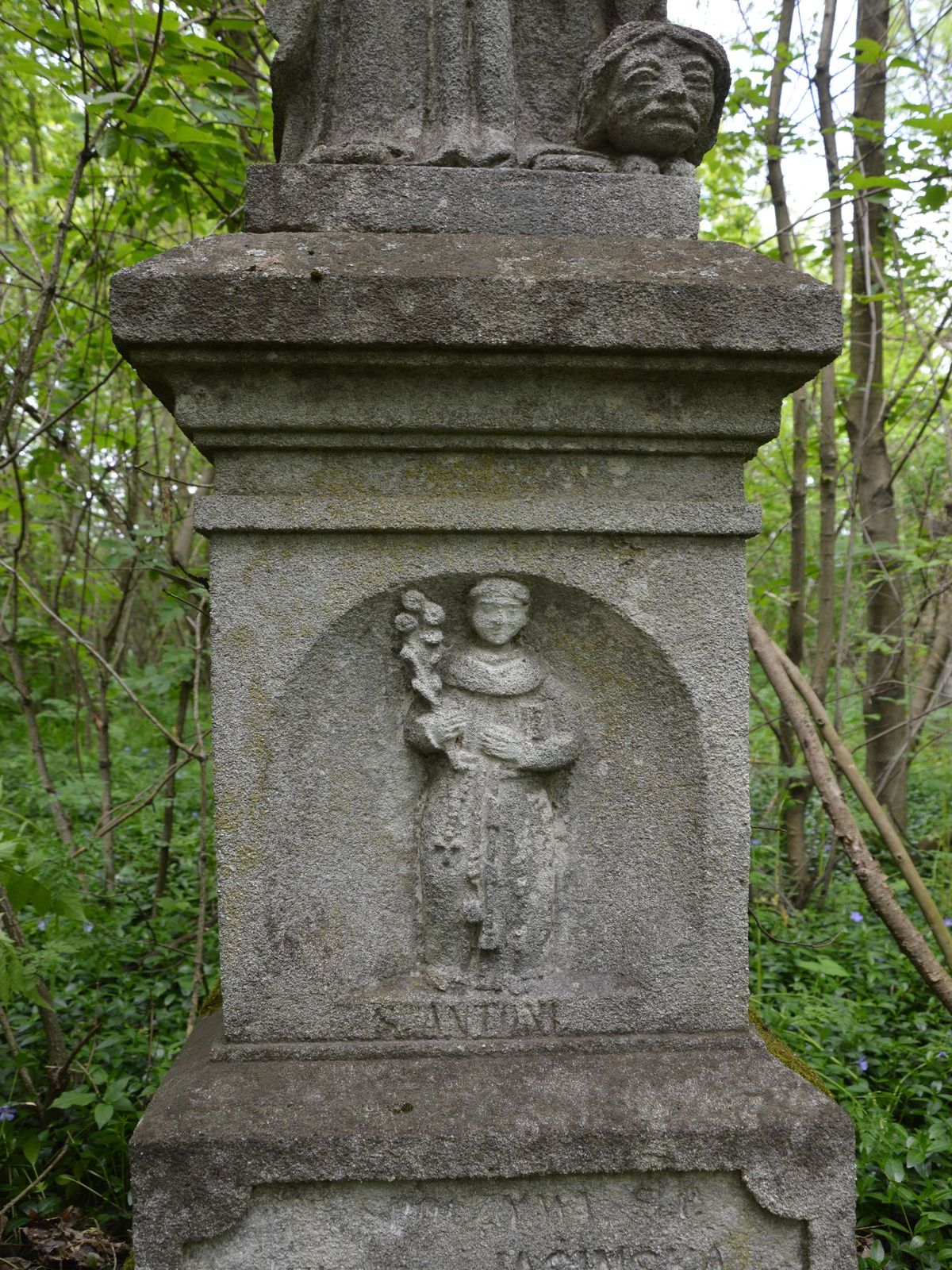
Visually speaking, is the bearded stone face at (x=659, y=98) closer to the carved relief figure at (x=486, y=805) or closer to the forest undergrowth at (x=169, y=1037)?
the carved relief figure at (x=486, y=805)

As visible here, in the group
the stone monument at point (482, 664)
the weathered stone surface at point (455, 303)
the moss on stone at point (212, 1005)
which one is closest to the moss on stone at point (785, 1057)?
the stone monument at point (482, 664)

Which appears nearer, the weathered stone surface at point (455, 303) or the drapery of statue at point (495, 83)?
the weathered stone surface at point (455, 303)

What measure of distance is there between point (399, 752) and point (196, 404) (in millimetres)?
827

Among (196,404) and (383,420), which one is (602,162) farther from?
(196,404)

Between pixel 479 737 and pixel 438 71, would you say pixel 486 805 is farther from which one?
pixel 438 71

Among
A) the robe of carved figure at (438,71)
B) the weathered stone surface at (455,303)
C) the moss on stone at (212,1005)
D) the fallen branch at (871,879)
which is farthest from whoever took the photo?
the fallen branch at (871,879)

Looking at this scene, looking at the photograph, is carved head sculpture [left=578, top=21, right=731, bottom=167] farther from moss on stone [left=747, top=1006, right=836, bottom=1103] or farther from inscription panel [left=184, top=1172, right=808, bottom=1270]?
inscription panel [left=184, top=1172, right=808, bottom=1270]

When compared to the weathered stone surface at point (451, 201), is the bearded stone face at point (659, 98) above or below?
above

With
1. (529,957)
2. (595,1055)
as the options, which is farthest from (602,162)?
(595,1055)

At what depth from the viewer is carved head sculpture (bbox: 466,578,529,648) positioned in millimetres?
2006

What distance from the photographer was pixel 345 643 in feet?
6.66

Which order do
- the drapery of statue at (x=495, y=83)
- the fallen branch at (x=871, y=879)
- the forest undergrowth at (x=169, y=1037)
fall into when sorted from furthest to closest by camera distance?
the fallen branch at (x=871, y=879), the forest undergrowth at (x=169, y=1037), the drapery of statue at (x=495, y=83)

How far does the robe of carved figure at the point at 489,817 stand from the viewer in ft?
6.75

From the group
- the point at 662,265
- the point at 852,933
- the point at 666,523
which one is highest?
the point at 662,265
